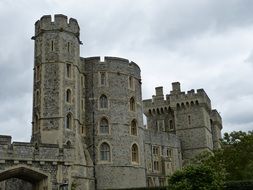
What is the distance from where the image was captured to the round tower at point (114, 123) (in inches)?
1416

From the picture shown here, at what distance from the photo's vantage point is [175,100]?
53406mm

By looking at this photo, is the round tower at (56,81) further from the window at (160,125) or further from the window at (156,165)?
the window at (160,125)

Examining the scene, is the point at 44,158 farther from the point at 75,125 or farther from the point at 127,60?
the point at 127,60

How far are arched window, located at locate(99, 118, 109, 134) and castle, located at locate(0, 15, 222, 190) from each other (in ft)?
0.28

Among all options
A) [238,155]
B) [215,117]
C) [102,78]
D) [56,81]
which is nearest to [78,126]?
[56,81]

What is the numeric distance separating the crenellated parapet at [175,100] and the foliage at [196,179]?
29350mm

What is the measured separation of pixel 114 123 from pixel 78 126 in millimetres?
4094

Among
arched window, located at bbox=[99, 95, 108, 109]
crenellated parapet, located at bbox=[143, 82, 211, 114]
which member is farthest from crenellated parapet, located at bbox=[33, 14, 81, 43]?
crenellated parapet, located at bbox=[143, 82, 211, 114]

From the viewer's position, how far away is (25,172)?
24844mm

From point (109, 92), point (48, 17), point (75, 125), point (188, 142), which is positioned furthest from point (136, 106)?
point (188, 142)

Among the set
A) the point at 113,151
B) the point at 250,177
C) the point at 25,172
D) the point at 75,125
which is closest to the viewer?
the point at 25,172

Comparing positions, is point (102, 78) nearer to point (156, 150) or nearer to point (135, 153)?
point (135, 153)

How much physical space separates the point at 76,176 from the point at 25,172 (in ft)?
23.3

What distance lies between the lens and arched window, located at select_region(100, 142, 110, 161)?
119 ft
